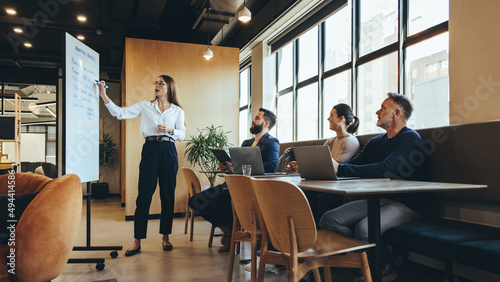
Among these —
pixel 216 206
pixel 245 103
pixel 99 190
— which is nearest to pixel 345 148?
pixel 216 206

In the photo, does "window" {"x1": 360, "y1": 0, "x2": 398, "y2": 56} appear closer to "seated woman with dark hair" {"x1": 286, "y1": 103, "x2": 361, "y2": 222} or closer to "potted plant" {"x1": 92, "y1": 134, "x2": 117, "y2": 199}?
"seated woman with dark hair" {"x1": 286, "y1": 103, "x2": 361, "y2": 222}

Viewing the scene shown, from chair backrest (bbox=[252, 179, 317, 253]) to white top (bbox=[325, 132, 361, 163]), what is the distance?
1747 millimetres

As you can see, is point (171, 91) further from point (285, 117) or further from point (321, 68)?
point (285, 117)

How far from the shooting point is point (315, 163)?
90.0 inches

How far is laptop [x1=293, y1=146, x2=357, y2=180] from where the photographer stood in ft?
7.22

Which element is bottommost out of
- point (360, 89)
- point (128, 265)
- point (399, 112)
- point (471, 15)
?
point (128, 265)

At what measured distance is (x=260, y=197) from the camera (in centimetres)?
172

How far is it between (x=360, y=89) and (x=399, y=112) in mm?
2363

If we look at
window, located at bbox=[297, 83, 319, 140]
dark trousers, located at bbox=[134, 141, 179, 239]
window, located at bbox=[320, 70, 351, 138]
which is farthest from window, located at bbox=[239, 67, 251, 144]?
dark trousers, located at bbox=[134, 141, 179, 239]

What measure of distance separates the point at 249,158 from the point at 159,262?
4.04 feet

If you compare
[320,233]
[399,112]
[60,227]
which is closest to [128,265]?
[60,227]

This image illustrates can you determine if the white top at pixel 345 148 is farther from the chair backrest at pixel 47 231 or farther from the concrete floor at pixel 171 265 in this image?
the chair backrest at pixel 47 231

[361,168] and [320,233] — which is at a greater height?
[361,168]

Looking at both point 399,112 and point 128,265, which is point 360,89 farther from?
point 128,265
